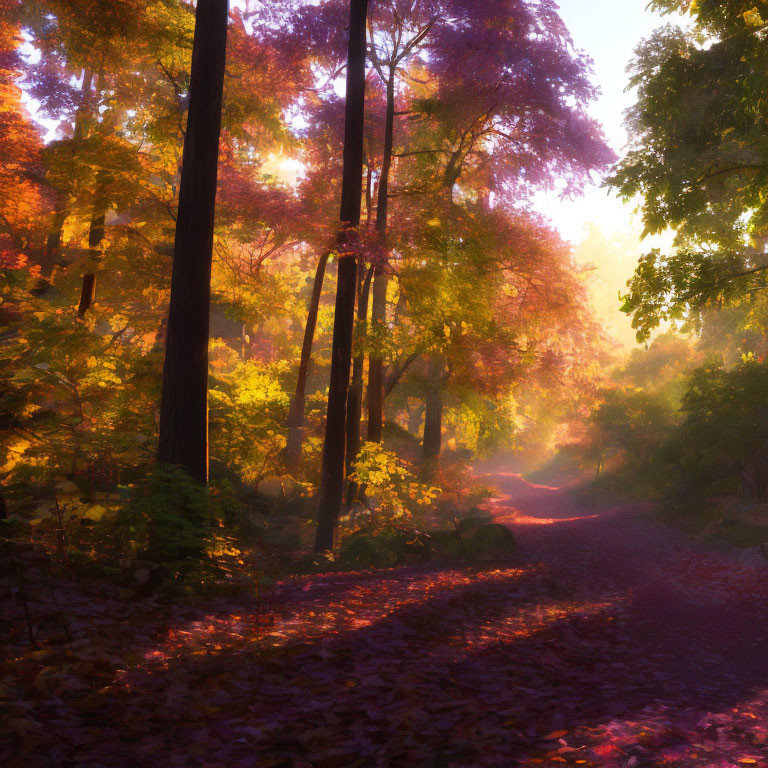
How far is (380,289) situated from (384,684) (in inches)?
551

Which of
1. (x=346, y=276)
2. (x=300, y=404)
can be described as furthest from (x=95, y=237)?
(x=300, y=404)

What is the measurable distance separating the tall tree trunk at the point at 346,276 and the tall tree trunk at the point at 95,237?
485 cm

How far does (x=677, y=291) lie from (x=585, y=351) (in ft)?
40.5

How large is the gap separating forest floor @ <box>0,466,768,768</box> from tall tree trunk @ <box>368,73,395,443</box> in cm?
727

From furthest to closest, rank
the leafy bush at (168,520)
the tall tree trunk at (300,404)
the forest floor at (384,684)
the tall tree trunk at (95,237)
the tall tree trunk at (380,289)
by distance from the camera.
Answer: the tall tree trunk at (300,404)
the tall tree trunk at (380,289)
the tall tree trunk at (95,237)
the leafy bush at (168,520)
the forest floor at (384,684)

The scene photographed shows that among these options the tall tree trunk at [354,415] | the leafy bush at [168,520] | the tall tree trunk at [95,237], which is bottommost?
the leafy bush at [168,520]

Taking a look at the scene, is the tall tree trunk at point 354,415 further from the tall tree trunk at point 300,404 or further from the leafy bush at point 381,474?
the tall tree trunk at point 300,404

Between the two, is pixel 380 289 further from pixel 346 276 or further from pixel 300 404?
pixel 346 276

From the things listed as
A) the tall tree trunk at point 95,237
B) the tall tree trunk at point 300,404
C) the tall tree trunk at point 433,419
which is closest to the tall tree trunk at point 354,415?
the tall tree trunk at point 300,404

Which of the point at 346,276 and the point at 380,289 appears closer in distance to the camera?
the point at 346,276

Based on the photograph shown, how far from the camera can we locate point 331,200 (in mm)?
16781

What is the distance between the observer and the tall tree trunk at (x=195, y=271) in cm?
710

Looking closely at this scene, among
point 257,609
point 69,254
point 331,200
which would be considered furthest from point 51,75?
point 257,609

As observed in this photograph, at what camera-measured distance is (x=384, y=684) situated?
3955mm
